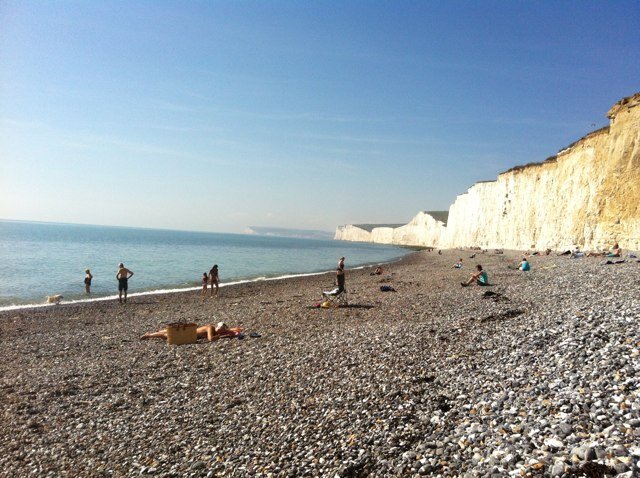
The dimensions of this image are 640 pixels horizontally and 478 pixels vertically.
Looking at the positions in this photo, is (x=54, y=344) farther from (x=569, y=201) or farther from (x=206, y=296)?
(x=569, y=201)

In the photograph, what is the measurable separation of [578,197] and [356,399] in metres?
40.3

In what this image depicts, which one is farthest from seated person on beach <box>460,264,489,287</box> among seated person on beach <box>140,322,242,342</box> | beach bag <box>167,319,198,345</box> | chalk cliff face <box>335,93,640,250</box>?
chalk cliff face <box>335,93,640,250</box>

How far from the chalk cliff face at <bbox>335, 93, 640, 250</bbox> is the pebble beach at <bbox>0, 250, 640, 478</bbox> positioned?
2158cm

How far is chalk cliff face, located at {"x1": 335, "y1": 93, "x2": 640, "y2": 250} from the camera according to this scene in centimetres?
3030

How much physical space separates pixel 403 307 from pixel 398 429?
10547 millimetres

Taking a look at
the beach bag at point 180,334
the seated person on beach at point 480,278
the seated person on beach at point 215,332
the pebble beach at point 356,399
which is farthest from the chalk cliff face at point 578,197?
the beach bag at point 180,334

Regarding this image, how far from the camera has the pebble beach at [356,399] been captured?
16.2ft

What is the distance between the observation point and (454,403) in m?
6.34

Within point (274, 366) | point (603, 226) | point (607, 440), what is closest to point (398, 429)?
point (607, 440)

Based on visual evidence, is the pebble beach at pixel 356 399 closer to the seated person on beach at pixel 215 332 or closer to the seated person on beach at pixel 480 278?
the seated person on beach at pixel 215 332

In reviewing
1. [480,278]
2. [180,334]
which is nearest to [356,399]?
[180,334]

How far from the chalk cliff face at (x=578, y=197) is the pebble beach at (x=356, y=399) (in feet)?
70.8

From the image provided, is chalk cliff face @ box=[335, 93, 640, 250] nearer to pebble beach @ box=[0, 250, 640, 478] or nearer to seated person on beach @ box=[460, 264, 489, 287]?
seated person on beach @ box=[460, 264, 489, 287]

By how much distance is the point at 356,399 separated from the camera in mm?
7039
